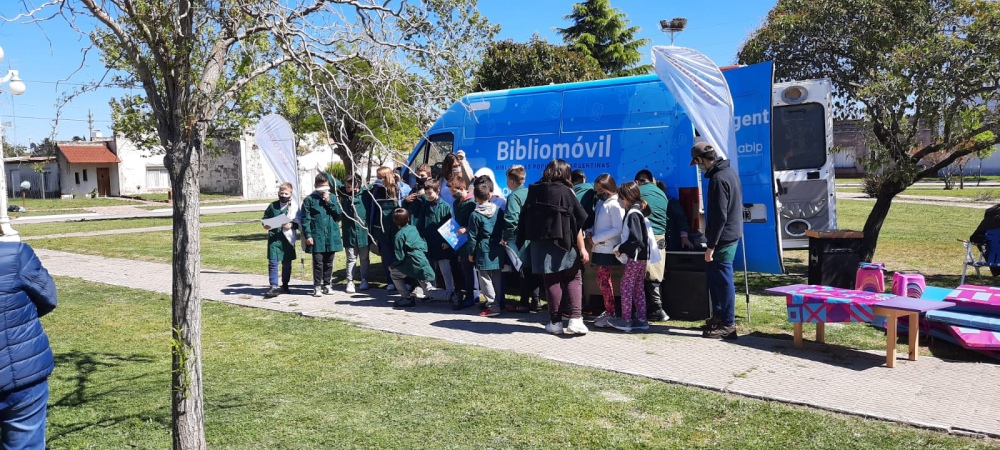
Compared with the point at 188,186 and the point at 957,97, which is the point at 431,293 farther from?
the point at 957,97

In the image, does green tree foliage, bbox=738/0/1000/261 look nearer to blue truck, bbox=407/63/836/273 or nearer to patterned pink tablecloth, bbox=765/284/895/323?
blue truck, bbox=407/63/836/273

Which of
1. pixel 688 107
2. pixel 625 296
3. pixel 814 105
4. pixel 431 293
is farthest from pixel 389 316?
pixel 814 105

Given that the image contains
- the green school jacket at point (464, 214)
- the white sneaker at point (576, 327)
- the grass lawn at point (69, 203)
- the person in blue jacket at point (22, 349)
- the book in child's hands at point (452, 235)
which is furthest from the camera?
the grass lawn at point (69, 203)

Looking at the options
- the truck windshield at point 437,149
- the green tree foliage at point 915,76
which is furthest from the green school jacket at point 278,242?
the green tree foliage at point 915,76

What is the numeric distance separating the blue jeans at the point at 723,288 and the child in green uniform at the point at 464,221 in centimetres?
283

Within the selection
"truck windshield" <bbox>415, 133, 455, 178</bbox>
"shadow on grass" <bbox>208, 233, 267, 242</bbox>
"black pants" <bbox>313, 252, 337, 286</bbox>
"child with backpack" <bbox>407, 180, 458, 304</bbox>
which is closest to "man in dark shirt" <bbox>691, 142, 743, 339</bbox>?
"child with backpack" <bbox>407, 180, 458, 304</bbox>

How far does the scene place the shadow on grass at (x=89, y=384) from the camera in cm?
529

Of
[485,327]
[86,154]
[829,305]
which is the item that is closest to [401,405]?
[485,327]

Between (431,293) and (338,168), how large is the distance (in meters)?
30.0

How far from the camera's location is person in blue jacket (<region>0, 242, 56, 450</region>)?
3.83 m

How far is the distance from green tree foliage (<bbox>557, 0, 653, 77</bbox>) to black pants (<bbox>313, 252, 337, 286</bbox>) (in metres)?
23.6

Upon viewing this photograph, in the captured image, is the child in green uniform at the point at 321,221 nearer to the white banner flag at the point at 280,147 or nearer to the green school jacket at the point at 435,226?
the white banner flag at the point at 280,147

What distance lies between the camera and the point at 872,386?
588cm

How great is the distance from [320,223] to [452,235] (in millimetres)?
1989
